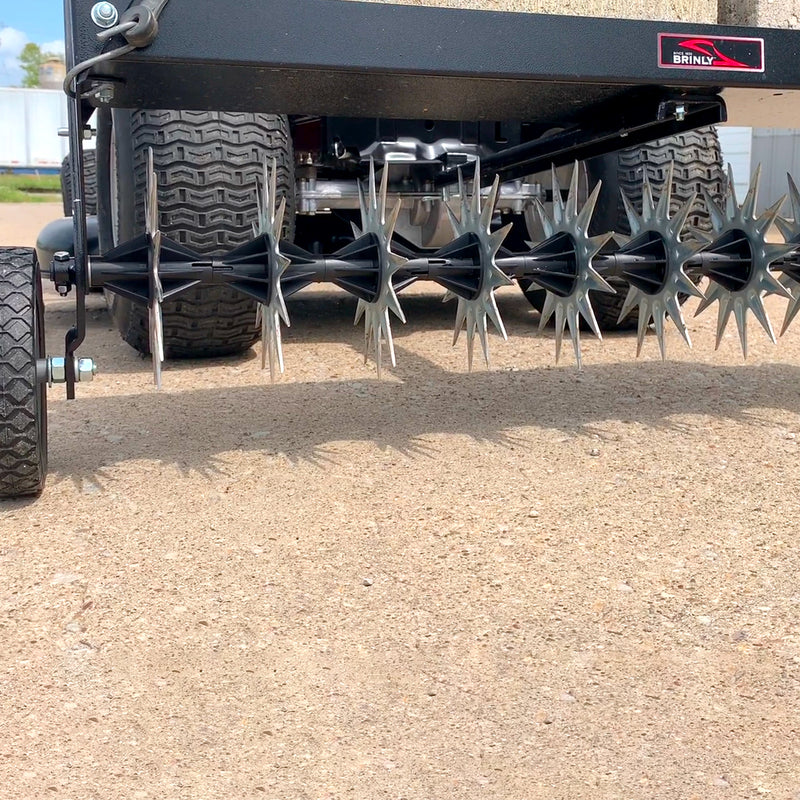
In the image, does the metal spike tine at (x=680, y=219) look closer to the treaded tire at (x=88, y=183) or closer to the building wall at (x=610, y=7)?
the building wall at (x=610, y=7)

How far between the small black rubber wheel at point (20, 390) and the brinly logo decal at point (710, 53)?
1.91 m

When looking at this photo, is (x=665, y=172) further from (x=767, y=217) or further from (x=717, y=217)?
(x=767, y=217)

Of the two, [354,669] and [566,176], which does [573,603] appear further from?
[566,176]

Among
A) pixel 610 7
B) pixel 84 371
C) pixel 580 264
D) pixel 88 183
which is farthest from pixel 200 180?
pixel 88 183

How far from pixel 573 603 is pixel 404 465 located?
1.02 m

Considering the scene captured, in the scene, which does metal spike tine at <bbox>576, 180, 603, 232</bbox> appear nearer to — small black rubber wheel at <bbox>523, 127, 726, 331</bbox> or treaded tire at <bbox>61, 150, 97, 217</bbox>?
small black rubber wheel at <bbox>523, 127, 726, 331</bbox>

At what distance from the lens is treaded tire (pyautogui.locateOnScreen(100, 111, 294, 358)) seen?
4.35 meters

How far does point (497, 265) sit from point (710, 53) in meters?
0.88

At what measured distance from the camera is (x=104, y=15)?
8.37 ft

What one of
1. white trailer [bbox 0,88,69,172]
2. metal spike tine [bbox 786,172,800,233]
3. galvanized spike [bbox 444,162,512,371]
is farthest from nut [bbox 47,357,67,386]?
white trailer [bbox 0,88,69,172]

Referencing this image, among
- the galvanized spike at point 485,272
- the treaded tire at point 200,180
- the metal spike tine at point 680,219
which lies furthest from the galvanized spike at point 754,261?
the treaded tire at point 200,180

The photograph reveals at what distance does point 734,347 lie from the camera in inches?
204

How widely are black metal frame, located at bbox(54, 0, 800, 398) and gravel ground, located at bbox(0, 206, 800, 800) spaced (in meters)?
0.63

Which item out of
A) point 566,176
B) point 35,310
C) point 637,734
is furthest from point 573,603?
point 566,176
